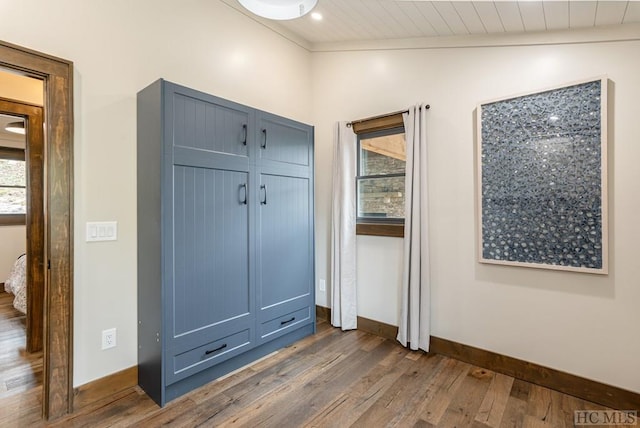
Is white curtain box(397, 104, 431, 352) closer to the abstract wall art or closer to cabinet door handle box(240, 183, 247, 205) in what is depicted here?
the abstract wall art

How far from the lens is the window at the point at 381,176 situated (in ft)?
9.44

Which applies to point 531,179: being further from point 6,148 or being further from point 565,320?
point 6,148

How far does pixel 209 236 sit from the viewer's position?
2.14 meters

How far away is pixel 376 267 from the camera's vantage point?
300 centimetres

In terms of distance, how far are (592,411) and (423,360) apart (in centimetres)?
102

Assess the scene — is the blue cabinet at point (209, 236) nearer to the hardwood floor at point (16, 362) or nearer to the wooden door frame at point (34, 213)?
the hardwood floor at point (16, 362)

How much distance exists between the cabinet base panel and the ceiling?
2.69 meters

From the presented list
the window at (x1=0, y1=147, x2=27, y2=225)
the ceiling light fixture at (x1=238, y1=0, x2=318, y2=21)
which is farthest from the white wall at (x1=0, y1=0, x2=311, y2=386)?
the window at (x1=0, y1=147, x2=27, y2=225)

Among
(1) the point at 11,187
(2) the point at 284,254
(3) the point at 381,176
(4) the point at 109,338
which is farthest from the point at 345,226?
(1) the point at 11,187

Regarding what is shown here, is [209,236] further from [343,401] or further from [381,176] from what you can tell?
[381,176]

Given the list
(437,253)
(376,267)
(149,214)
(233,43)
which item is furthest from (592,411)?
(233,43)

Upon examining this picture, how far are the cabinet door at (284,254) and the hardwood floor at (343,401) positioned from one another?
0.37 metres

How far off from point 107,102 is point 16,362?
2113 millimetres

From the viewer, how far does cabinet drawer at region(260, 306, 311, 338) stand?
2.51m
